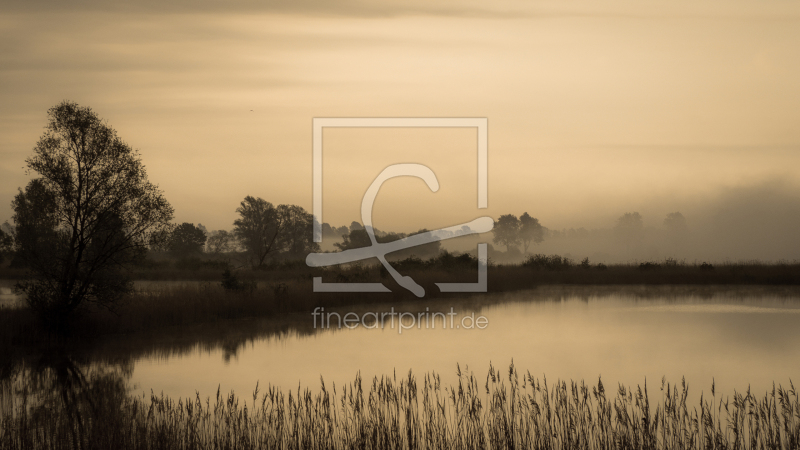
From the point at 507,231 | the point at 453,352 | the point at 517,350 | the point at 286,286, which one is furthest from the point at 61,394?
the point at 507,231

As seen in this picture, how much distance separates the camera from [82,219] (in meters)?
20.9

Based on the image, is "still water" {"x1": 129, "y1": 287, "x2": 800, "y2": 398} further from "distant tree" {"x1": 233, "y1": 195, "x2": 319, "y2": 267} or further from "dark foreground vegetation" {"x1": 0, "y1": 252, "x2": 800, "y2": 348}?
"distant tree" {"x1": 233, "y1": 195, "x2": 319, "y2": 267}

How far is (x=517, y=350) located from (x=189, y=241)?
6879 cm

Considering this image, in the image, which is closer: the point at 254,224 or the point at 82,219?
the point at 82,219

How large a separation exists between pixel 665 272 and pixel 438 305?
23785 millimetres

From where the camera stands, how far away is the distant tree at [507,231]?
15129cm

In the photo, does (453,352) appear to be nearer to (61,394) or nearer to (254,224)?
(61,394)

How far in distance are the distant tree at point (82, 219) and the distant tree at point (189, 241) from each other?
58.3m

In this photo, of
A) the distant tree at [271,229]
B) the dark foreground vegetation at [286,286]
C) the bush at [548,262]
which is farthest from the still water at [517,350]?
the distant tree at [271,229]

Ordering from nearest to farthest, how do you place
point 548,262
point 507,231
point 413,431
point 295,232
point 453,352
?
point 413,431 < point 453,352 < point 548,262 < point 295,232 < point 507,231

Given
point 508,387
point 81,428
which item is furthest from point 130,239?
point 508,387

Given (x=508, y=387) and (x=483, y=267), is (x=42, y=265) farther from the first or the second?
(x=483, y=267)

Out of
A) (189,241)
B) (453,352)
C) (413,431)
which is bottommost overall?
(453,352)

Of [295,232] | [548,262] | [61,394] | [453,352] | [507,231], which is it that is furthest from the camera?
[507,231]
